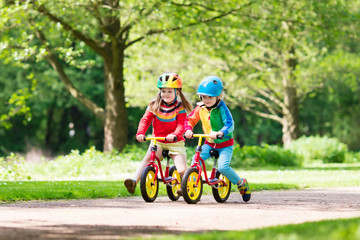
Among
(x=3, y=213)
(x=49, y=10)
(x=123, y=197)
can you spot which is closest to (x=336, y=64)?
A: (x=49, y=10)

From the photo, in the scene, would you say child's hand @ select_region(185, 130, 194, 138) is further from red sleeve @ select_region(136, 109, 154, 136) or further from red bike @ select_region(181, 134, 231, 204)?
red sleeve @ select_region(136, 109, 154, 136)

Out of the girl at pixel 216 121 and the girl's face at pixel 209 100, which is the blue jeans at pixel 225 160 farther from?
the girl's face at pixel 209 100

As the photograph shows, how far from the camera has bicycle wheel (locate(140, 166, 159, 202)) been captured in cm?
894

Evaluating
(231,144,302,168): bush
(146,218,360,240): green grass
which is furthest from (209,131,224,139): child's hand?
(231,144,302,168): bush

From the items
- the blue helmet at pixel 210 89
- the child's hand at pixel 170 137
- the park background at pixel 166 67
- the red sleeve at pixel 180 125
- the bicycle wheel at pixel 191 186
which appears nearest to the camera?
the bicycle wheel at pixel 191 186

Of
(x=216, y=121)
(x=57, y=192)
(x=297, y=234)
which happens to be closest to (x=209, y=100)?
(x=216, y=121)

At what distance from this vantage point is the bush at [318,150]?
28.2 metres

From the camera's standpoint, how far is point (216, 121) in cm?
938

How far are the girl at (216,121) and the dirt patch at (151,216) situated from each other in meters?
0.52

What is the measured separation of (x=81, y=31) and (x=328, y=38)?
856 cm

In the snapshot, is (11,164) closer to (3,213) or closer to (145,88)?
(3,213)

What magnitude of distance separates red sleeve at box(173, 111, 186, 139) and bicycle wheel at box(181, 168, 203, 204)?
1.92 ft

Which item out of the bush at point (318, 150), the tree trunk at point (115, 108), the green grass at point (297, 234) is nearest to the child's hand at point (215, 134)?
the green grass at point (297, 234)

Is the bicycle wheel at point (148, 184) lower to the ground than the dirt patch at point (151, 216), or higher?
higher
